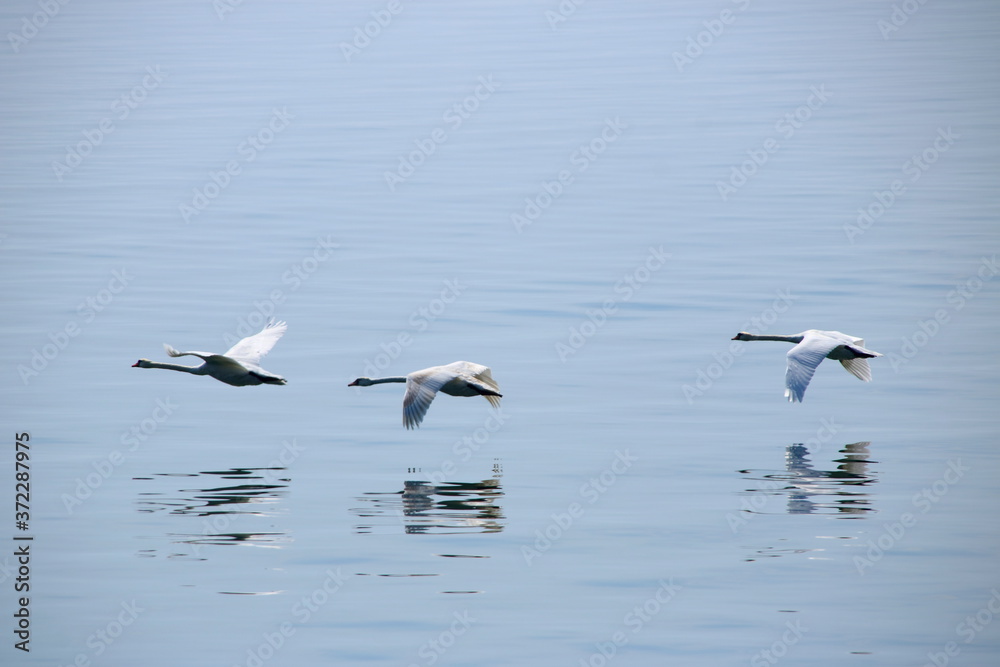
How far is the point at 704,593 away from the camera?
16.8 meters

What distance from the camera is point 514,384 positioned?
83.5 ft

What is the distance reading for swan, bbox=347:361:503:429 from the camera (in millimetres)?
21219

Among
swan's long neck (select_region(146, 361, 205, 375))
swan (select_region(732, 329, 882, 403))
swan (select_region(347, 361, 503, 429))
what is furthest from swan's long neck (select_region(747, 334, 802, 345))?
swan's long neck (select_region(146, 361, 205, 375))

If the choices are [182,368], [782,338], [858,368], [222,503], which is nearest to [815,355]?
[858,368]

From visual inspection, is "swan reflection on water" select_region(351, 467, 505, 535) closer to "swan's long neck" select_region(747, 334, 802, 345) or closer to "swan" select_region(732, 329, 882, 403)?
"swan" select_region(732, 329, 882, 403)

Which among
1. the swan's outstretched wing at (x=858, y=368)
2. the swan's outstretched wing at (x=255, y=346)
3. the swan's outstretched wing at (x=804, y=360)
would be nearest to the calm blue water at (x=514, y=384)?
the swan's outstretched wing at (x=858, y=368)

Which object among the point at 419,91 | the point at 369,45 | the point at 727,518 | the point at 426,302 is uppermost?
the point at 369,45

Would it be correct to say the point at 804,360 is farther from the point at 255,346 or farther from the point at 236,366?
the point at 255,346

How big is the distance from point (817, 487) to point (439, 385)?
5.02 meters

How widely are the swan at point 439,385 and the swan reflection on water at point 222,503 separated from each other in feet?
6.04

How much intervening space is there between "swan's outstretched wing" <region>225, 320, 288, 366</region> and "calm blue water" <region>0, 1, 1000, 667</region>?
3.48 ft

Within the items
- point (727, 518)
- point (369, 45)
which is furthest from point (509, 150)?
point (369, 45)

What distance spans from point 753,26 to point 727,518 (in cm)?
8359

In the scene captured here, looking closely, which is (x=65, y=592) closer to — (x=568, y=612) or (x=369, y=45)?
(x=568, y=612)
